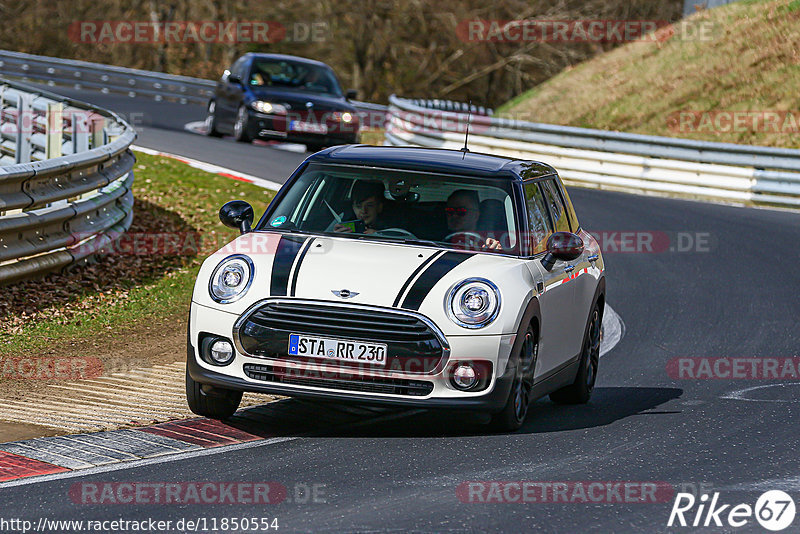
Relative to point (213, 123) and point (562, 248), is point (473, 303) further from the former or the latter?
point (213, 123)

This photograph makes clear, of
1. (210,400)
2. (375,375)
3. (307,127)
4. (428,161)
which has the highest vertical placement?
(428,161)

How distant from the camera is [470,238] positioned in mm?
7941

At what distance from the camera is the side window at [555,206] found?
8.91 meters

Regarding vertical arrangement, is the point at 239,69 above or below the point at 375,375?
above

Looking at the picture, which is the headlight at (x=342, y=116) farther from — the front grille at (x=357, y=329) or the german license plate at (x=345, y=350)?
the german license plate at (x=345, y=350)

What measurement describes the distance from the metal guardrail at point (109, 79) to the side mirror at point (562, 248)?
95.3ft

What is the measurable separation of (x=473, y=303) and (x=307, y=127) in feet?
58.0

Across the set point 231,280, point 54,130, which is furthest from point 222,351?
point 54,130

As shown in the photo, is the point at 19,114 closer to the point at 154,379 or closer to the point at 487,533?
the point at 154,379

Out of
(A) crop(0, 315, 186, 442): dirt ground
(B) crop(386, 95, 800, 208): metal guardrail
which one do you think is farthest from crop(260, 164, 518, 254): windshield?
(B) crop(386, 95, 800, 208): metal guardrail

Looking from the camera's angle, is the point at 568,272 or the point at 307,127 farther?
the point at 307,127

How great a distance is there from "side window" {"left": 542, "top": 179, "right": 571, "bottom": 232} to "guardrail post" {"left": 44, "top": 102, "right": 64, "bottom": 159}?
8.18 m

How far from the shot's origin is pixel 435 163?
8.29 metres

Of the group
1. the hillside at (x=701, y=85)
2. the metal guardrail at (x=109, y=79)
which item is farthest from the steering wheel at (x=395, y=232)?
the metal guardrail at (x=109, y=79)
